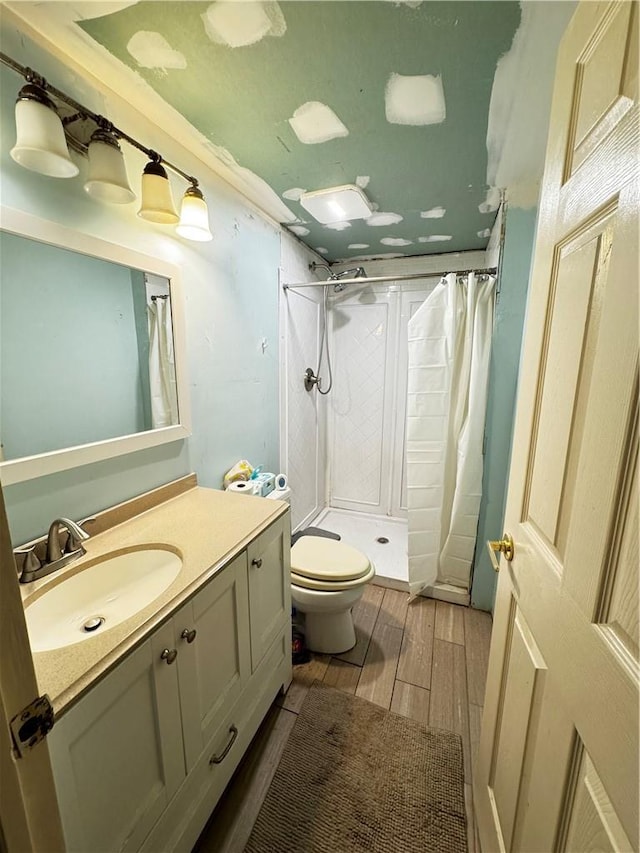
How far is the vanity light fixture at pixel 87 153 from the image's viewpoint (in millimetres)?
814

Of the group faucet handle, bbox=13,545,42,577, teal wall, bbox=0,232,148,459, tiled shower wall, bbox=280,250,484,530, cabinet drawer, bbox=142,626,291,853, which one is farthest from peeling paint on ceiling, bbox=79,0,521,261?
cabinet drawer, bbox=142,626,291,853

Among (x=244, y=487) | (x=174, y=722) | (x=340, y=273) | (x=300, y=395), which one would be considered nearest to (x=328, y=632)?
(x=244, y=487)

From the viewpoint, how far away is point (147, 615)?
772mm

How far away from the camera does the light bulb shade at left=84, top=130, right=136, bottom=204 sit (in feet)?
3.14

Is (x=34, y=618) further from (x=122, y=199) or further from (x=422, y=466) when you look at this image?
(x=422, y=466)

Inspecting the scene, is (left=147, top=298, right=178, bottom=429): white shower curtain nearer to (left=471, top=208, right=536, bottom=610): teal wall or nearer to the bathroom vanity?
the bathroom vanity

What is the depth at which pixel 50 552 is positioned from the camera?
94 cm

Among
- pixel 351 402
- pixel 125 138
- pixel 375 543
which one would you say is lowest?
pixel 375 543

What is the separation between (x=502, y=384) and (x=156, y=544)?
5.89 feet

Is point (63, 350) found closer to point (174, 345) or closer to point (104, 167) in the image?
point (174, 345)

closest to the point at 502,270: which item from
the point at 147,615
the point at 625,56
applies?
the point at 625,56

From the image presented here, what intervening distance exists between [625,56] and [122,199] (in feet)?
3.93

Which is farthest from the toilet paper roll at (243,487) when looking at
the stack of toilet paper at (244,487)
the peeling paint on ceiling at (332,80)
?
the peeling paint on ceiling at (332,80)

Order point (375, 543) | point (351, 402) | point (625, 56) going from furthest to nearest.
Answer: point (351, 402)
point (375, 543)
point (625, 56)
